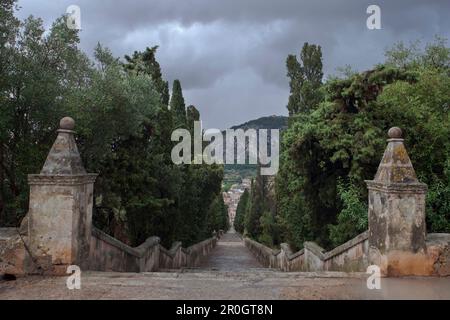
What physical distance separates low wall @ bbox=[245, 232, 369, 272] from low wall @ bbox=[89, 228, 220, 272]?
443cm

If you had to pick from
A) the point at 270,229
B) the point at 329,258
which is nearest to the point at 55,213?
the point at 329,258

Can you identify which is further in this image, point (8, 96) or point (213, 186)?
point (213, 186)

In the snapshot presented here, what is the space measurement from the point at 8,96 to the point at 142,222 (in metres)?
8.34

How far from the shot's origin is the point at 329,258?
10.6 meters

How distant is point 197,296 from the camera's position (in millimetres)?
5551

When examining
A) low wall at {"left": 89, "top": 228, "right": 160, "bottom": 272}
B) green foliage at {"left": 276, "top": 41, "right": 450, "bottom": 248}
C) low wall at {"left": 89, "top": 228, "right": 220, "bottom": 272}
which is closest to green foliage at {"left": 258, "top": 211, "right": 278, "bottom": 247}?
low wall at {"left": 89, "top": 228, "right": 220, "bottom": 272}

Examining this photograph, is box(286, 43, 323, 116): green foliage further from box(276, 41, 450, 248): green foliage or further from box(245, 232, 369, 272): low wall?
box(276, 41, 450, 248): green foliage

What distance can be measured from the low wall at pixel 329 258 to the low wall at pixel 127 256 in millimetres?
4428

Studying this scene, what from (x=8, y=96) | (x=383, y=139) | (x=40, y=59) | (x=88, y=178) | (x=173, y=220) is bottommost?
(x=173, y=220)

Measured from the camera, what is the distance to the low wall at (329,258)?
830 centimetres

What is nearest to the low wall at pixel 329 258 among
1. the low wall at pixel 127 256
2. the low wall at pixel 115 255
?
the low wall at pixel 127 256

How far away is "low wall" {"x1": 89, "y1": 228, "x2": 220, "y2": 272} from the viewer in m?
7.86
